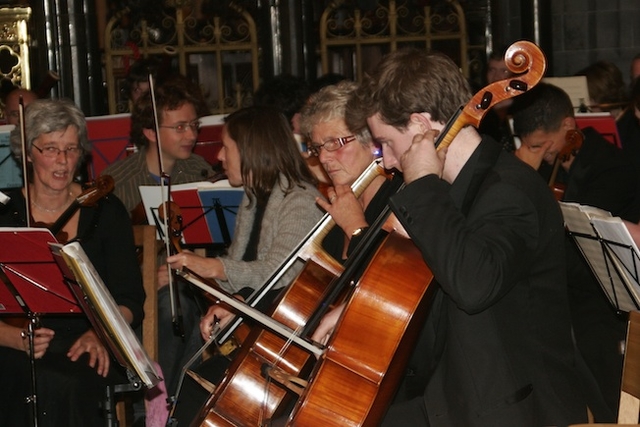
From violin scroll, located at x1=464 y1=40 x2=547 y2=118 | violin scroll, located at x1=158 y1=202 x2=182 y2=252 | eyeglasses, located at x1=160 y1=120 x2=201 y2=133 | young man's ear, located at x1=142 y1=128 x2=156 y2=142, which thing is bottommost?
violin scroll, located at x1=158 y1=202 x2=182 y2=252

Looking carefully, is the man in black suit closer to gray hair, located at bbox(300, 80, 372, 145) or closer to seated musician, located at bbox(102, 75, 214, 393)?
gray hair, located at bbox(300, 80, 372, 145)

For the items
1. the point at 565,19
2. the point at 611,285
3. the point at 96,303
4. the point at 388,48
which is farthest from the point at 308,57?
the point at 96,303

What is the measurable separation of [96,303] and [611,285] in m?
1.73

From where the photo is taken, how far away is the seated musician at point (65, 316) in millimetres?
3811

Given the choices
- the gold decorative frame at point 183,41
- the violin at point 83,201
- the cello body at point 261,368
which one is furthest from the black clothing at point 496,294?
the gold decorative frame at point 183,41

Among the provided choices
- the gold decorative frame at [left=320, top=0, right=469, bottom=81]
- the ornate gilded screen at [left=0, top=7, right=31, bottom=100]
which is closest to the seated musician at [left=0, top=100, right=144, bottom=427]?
the ornate gilded screen at [left=0, top=7, right=31, bottom=100]

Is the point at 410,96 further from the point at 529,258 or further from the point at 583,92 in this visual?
the point at 583,92

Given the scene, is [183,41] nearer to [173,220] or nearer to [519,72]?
[173,220]

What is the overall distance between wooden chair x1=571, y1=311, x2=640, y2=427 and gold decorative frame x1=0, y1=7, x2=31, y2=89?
6.14m

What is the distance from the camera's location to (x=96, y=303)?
2.81 m

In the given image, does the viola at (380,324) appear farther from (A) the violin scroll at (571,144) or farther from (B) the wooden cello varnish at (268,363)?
(A) the violin scroll at (571,144)

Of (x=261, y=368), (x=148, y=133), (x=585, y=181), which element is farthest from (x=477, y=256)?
(x=148, y=133)

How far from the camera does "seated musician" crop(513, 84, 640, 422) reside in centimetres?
390

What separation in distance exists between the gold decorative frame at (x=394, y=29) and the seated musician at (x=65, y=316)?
4.50 metres
